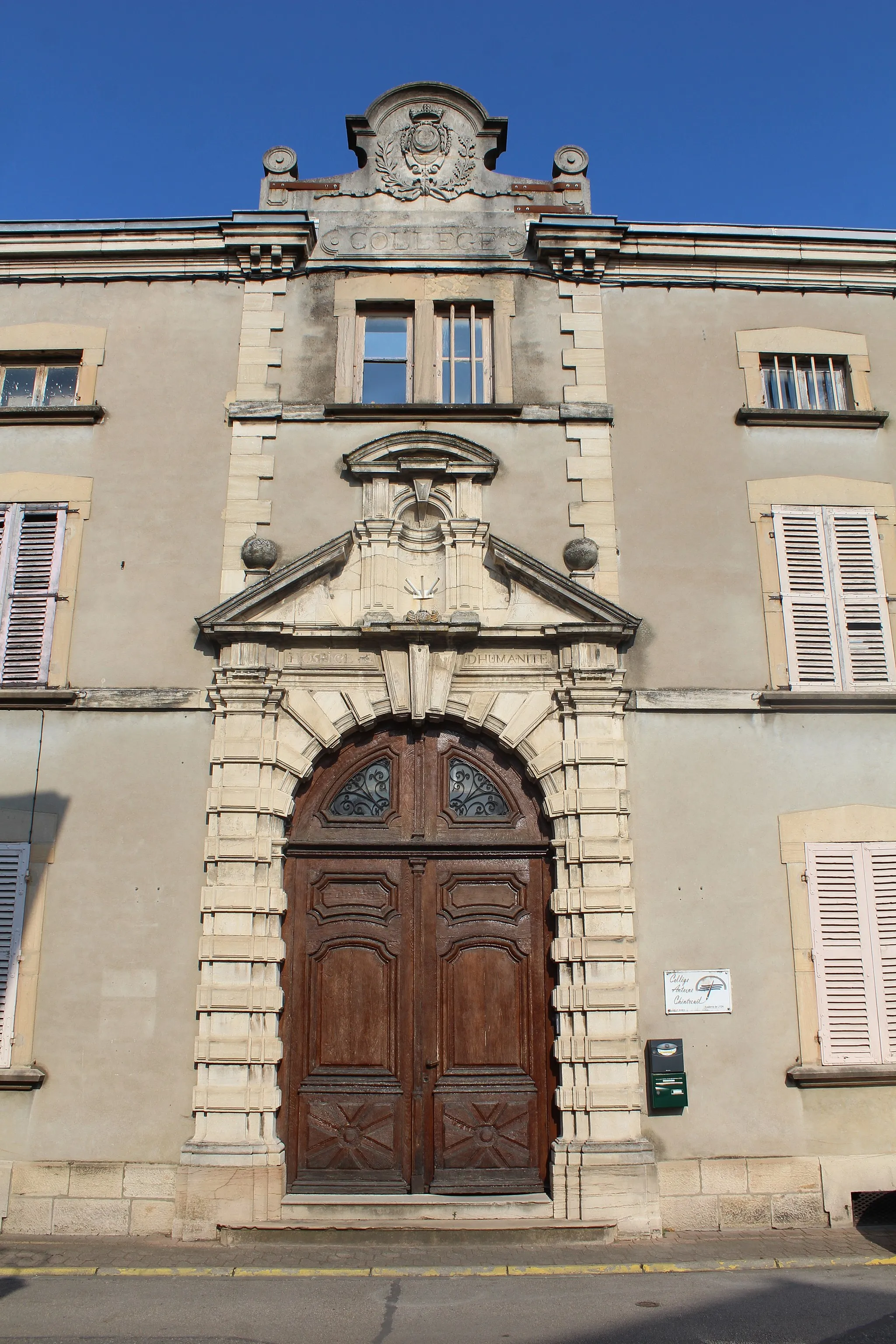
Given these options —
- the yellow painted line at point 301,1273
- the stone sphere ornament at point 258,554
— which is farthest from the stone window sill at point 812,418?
the yellow painted line at point 301,1273

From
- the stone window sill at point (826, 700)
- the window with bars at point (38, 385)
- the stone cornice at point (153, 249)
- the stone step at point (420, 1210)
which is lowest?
the stone step at point (420, 1210)

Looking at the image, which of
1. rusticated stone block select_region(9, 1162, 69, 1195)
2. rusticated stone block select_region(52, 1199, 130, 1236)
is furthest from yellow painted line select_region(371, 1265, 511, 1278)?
rusticated stone block select_region(9, 1162, 69, 1195)

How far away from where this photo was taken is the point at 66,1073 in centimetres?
812

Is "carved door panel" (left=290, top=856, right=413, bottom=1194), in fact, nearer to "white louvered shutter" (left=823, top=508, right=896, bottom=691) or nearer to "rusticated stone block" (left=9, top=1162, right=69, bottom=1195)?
"rusticated stone block" (left=9, top=1162, right=69, bottom=1195)

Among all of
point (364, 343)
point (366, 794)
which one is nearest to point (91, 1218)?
point (366, 794)

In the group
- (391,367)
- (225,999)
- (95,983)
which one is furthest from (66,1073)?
(391,367)

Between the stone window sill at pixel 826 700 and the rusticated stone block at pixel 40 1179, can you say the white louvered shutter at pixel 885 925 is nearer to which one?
the stone window sill at pixel 826 700

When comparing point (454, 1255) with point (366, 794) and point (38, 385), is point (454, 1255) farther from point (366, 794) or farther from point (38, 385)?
point (38, 385)

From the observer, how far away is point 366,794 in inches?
351

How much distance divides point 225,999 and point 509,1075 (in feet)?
7.91

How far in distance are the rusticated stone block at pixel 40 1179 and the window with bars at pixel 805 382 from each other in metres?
9.28

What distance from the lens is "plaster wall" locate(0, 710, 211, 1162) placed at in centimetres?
803

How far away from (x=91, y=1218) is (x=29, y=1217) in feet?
1.58

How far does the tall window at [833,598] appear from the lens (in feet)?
30.1
